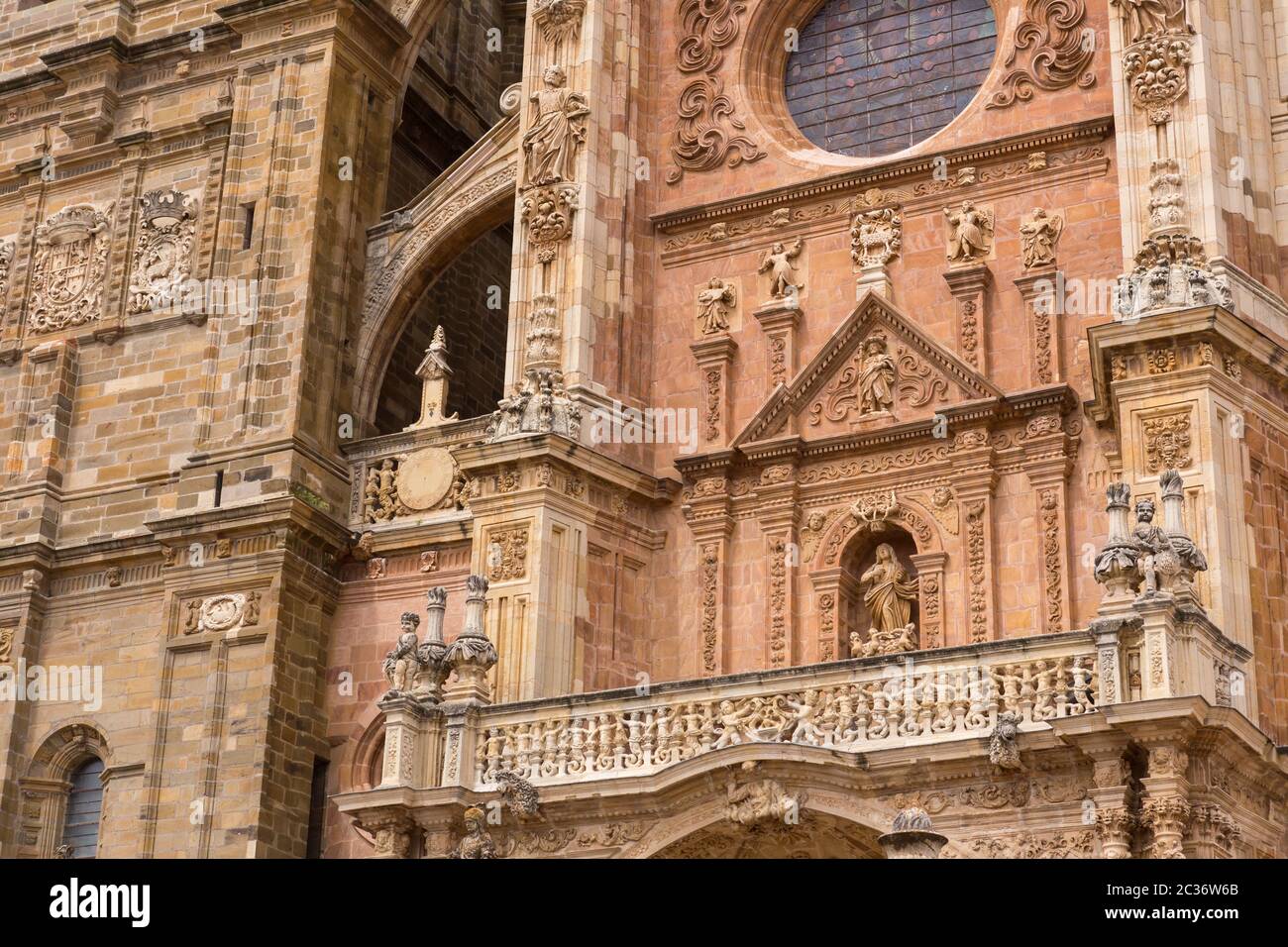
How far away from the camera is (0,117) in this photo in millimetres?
33031

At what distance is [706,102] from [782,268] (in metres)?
2.65

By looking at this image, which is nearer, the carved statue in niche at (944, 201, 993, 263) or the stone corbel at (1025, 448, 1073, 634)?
the stone corbel at (1025, 448, 1073, 634)

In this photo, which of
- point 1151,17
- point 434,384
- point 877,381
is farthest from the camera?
point 434,384

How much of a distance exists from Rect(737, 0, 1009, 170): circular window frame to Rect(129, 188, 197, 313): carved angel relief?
785cm

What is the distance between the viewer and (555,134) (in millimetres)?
26594

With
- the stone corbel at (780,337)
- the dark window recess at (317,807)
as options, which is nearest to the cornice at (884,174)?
the stone corbel at (780,337)

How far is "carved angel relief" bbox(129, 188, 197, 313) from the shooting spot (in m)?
30.1

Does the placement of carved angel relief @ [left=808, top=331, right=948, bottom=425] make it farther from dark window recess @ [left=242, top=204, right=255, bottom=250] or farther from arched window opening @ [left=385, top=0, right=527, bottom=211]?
dark window recess @ [left=242, top=204, right=255, bottom=250]

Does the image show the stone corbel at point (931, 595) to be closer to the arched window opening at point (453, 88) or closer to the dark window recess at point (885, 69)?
the dark window recess at point (885, 69)

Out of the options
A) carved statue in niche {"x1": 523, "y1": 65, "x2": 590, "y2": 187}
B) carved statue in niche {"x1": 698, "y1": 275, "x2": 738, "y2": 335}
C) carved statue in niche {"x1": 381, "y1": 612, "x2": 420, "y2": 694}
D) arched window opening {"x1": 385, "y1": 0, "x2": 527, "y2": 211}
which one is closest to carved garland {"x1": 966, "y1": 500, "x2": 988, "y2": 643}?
carved statue in niche {"x1": 698, "y1": 275, "x2": 738, "y2": 335}

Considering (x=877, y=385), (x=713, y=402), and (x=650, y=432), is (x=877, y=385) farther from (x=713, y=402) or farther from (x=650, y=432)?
(x=650, y=432)

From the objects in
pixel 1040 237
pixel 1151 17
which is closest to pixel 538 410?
pixel 1040 237

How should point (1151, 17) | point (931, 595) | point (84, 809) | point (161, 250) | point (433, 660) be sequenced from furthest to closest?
1. point (161, 250)
2. point (84, 809)
3. point (931, 595)
4. point (1151, 17)
5. point (433, 660)
